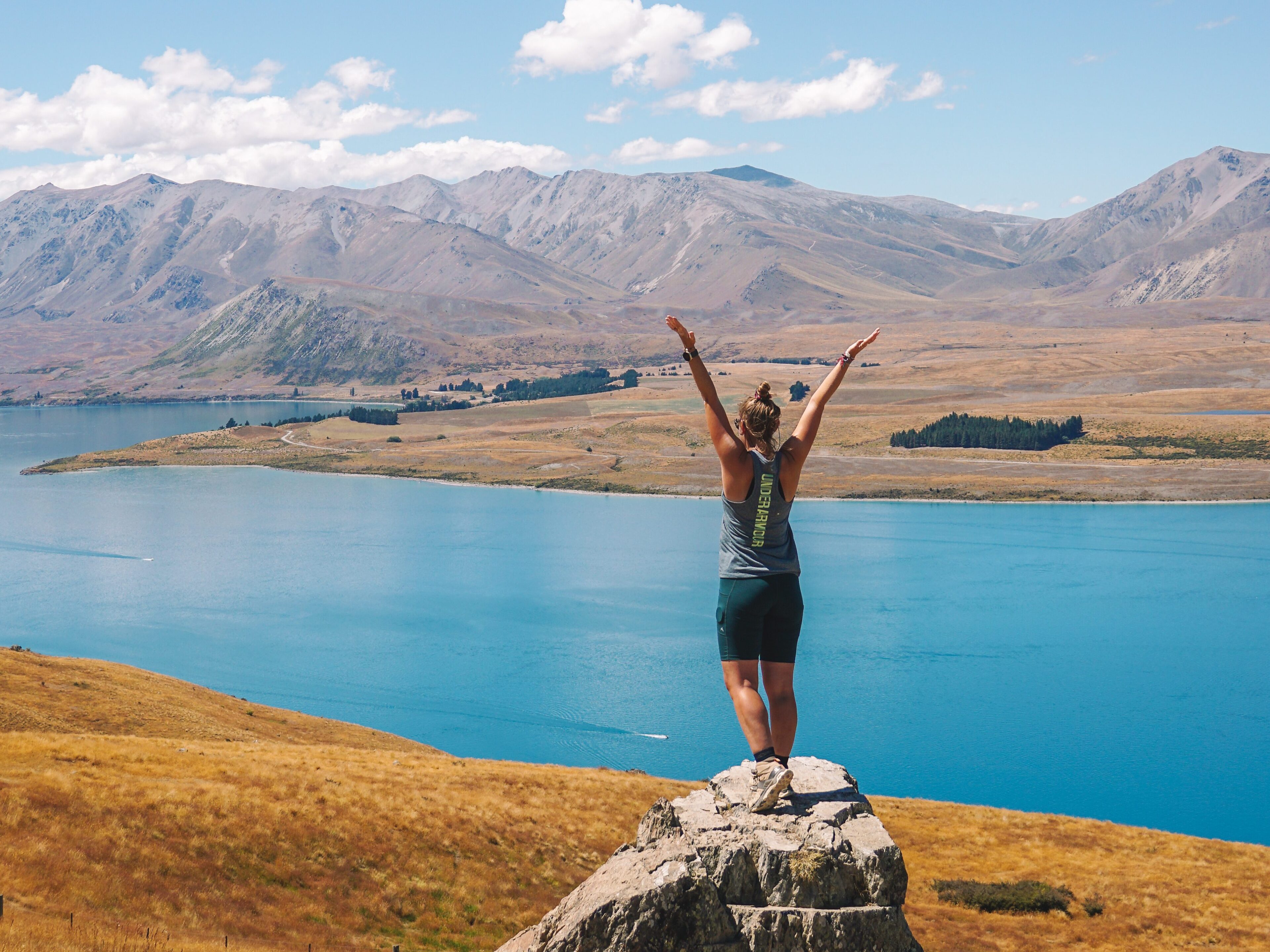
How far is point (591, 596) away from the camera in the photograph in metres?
82.6

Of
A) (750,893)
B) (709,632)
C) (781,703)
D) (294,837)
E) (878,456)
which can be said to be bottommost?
(709,632)

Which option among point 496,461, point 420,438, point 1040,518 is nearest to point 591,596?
point 1040,518

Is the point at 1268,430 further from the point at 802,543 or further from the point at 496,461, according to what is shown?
the point at 496,461

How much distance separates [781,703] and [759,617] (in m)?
0.89

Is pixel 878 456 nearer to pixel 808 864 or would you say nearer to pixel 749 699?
pixel 808 864

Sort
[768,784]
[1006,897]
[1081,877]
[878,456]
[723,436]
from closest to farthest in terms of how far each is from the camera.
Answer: [723,436] < [768,784] < [1006,897] < [1081,877] < [878,456]

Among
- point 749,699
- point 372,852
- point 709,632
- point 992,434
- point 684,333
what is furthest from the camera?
point 992,434

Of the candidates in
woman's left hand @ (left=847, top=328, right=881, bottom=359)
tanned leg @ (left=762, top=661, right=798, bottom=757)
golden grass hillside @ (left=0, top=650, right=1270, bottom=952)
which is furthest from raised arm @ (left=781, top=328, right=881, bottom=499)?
golden grass hillside @ (left=0, top=650, right=1270, bottom=952)

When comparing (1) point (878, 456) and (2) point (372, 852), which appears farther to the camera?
(1) point (878, 456)

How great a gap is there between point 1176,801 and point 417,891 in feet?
128

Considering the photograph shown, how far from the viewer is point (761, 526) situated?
8.77m

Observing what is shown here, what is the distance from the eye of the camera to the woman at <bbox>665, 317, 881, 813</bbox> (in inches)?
343

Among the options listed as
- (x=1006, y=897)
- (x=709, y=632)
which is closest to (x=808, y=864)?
(x=1006, y=897)

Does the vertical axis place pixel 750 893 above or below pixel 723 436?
below
